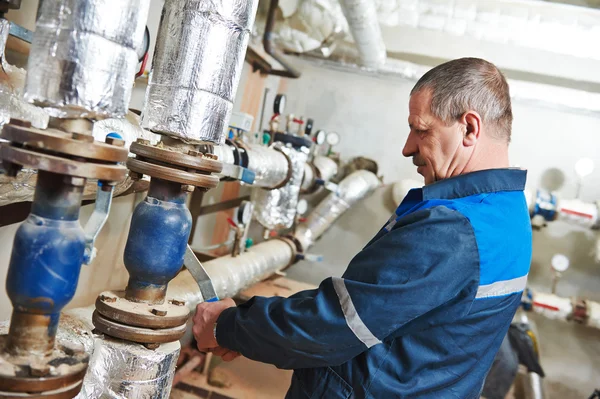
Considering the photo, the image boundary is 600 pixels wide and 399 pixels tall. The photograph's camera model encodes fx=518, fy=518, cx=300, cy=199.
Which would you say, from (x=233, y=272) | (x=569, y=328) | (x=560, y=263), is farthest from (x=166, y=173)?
(x=569, y=328)

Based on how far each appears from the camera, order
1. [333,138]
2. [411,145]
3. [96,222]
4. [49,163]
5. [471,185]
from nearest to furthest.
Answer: [49,163], [96,222], [471,185], [411,145], [333,138]

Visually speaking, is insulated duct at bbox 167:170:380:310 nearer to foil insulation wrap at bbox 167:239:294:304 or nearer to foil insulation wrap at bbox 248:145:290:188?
foil insulation wrap at bbox 167:239:294:304

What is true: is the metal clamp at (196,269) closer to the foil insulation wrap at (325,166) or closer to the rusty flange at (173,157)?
the rusty flange at (173,157)

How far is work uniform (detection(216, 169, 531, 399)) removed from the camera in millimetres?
893

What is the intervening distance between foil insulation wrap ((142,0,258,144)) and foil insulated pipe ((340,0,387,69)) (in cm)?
175

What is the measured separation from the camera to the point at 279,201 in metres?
2.90

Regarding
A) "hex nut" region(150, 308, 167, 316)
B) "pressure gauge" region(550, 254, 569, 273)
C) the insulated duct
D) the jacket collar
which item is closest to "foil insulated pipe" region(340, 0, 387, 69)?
the insulated duct

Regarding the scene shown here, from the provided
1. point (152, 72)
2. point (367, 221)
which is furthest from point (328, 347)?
point (367, 221)

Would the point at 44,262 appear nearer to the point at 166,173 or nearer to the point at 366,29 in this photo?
the point at 166,173

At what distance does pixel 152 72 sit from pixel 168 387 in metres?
0.56

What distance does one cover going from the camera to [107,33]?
24.6 inches

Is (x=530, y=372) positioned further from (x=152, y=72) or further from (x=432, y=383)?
(x=152, y=72)

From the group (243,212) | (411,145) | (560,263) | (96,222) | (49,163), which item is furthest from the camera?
(560,263)

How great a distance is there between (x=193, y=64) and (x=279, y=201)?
80.5 inches
